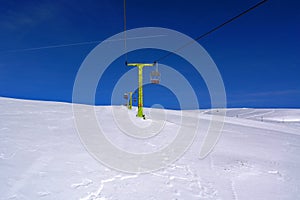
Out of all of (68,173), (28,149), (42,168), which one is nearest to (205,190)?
(68,173)

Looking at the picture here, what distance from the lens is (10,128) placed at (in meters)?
7.91

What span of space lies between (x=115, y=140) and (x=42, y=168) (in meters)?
3.47

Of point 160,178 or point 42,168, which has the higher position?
point 42,168

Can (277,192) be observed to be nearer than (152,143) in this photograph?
Yes

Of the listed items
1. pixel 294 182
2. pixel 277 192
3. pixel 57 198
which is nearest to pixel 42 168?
pixel 57 198

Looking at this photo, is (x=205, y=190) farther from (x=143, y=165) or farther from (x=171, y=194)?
(x=143, y=165)

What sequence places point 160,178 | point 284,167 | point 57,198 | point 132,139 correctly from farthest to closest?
point 132,139, point 284,167, point 160,178, point 57,198

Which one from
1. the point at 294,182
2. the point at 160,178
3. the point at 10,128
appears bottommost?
the point at 294,182

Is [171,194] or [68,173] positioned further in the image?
[68,173]

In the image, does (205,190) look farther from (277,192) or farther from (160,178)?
(277,192)

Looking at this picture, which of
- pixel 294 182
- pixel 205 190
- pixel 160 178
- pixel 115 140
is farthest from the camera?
pixel 115 140

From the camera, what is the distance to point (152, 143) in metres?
8.09

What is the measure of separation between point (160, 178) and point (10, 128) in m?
6.76

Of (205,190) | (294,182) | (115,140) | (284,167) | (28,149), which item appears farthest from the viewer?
(115,140)
